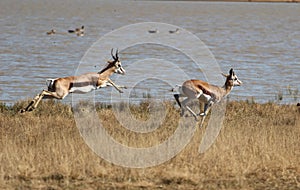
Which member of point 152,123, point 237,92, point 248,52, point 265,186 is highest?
point 248,52

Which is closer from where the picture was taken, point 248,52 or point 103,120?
point 103,120

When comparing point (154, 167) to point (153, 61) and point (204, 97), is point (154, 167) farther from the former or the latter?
point (153, 61)

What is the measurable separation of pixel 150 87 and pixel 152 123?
710 cm

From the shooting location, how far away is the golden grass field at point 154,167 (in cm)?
838

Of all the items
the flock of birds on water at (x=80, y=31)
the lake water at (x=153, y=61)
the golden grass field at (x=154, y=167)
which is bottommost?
the golden grass field at (x=154, y=167)

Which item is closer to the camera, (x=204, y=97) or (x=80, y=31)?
(x=204, y=97)

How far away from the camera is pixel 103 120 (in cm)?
1288

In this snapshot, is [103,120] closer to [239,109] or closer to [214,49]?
[239,109]

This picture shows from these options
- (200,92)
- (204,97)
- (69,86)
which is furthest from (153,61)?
(69,86)

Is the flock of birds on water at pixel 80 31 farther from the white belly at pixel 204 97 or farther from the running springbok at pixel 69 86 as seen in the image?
the white belly at pixel 204 97

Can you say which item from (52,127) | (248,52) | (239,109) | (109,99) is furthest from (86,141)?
(248,52)

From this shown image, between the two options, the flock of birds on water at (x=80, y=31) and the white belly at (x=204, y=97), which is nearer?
the white belly at (x=204, y=97)

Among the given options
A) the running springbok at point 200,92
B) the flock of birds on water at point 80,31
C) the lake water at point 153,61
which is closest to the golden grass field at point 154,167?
the running springbok at point 200,92

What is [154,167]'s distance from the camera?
8961mm
